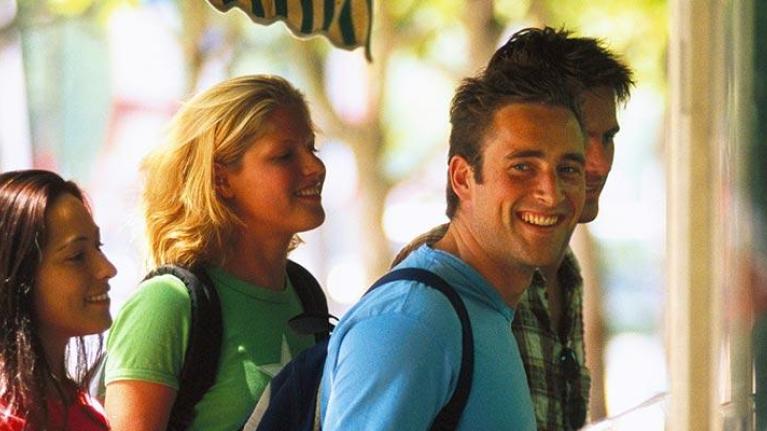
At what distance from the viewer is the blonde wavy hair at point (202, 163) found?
3436mm

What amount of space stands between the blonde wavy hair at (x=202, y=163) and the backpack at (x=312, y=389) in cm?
73

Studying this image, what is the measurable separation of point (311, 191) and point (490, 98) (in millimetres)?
864

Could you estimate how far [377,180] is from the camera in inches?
356

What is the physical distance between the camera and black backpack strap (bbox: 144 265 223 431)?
321 cm

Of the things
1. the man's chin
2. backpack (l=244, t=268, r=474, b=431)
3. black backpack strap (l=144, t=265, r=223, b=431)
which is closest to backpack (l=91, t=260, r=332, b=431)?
black backpack strap (l=144, t=265, r=223, b=431)

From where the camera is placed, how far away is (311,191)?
3564 mm

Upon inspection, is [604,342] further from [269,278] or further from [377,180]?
[269,278]

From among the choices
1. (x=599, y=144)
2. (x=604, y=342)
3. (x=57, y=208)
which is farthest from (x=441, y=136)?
(x=57, y=208)

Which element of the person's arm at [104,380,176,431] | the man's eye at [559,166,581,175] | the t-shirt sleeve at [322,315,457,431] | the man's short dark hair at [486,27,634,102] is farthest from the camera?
the person's arm at [104,380,176,431]

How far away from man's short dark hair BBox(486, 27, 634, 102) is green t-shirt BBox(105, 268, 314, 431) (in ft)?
2.65

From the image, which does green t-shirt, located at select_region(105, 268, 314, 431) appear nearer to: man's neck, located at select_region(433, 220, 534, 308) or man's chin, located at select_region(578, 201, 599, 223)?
man's neck, located at select_region(433, 220, 534, 308)

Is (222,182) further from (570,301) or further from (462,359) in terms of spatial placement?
(462,359)

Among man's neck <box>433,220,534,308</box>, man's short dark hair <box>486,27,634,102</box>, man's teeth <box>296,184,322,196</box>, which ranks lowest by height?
man's neck <box>433,220,534,308</box>

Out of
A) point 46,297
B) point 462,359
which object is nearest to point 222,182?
point 46,297
